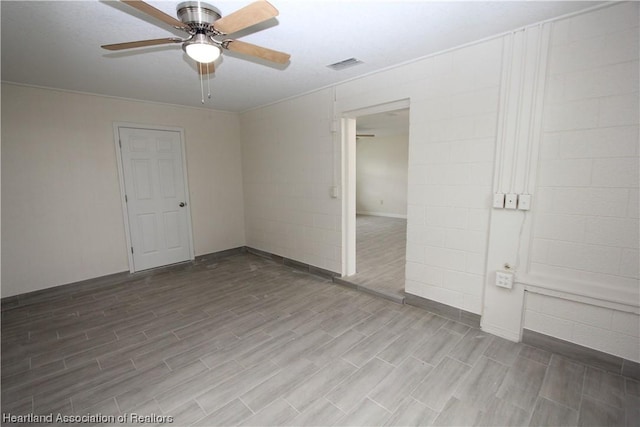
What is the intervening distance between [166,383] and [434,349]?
6.82 ft

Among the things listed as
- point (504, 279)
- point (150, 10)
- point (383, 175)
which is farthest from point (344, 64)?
point (383, 175)

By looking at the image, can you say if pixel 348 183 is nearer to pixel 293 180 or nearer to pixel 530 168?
pixel 293 180

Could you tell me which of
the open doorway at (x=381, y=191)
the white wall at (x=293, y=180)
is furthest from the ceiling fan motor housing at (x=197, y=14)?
the open doorway at (x=381, y=191)

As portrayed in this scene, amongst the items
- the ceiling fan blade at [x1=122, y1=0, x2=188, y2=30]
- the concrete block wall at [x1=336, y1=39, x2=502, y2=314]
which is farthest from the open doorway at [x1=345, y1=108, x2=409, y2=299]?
the ceiling fan blade at [x1=122, y1=0, x2=188, y2=30]

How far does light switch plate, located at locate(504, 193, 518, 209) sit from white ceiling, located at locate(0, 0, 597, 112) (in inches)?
50.7

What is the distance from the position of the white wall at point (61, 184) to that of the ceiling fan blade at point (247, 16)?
10.3ft

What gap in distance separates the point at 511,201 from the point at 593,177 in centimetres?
51

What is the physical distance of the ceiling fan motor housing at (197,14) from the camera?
1.68 m

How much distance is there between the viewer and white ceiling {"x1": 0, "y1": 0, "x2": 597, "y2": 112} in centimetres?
187

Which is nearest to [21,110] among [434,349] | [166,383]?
[166,383]

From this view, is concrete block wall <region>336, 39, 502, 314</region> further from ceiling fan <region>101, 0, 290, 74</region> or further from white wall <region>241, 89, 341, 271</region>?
ceiling fan <region>101, 0, 290, 74</region>

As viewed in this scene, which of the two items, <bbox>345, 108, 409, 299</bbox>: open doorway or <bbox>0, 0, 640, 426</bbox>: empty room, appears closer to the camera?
<bbox>0, 0, 640, 426</bbox>: empty room

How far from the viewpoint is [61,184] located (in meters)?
3.57

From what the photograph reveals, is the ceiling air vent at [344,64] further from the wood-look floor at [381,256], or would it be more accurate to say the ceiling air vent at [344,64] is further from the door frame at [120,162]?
the door frame at [120,162]
